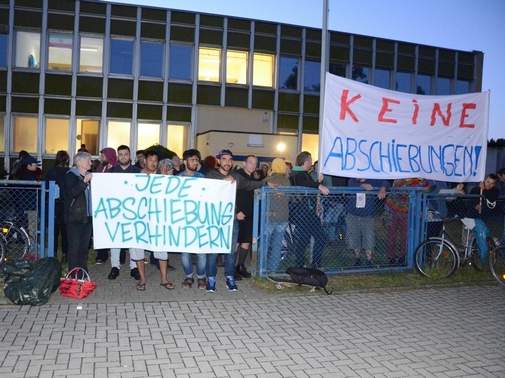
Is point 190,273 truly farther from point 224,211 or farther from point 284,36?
point 284,36

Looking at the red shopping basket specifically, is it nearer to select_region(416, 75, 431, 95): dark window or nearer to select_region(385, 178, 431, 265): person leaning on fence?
select_region(385, 178, 431, 265): person leaning on fence

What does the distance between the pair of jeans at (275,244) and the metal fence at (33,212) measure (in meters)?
3.35

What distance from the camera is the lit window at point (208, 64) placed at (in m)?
25.6

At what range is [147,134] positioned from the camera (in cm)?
2511

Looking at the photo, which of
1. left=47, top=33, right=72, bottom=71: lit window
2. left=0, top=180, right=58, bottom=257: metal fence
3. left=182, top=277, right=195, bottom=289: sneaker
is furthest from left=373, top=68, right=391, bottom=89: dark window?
left=182, top=277, right=195, bottom=289: sneaker

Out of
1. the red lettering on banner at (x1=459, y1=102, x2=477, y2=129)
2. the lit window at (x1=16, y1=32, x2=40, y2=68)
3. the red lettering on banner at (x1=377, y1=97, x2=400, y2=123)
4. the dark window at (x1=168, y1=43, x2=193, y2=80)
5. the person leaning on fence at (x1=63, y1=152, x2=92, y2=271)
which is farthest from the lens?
the dark window at (x1=168, y1=43, x2=193, y2=80)

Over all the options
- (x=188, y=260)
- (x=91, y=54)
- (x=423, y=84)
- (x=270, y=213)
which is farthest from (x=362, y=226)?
(x=423, y=84)

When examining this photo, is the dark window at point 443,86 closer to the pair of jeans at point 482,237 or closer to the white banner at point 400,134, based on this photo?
the white banner at point 400,134

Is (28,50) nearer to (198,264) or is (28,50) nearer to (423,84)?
(198,264)

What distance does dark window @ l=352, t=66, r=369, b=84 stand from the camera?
28.4m

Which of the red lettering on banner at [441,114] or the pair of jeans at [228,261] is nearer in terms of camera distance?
the pair of jeans at [228,261]

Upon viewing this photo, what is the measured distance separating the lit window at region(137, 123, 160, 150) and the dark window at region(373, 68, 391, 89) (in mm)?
11894

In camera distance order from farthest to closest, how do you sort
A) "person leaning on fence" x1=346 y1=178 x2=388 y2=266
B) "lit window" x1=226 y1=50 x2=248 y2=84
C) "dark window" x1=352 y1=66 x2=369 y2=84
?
"dark window" x1=352 y1=66 x2=369 y2=84 → "lit window" x1=226 y1=50 x2=248 y2=84 → "person leaning on fence" x1=346 y1=178 x2=388 y2=266

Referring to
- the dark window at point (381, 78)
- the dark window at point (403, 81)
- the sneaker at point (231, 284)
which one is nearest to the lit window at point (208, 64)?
the dark window at point (381, 78)
